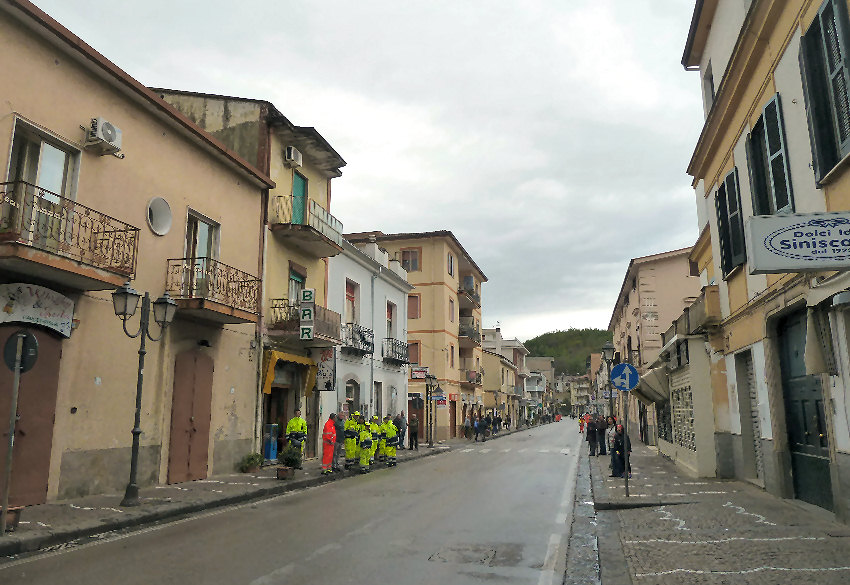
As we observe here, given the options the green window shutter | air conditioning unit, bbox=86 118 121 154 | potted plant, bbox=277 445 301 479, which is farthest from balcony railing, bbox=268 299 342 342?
the green window shutter

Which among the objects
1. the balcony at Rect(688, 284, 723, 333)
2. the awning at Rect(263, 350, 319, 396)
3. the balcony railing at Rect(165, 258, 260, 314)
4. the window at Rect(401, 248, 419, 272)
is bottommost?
the awning at Rect(263, 350, 319, 396)

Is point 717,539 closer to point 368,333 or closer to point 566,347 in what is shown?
point 368,333

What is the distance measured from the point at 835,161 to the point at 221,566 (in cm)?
836

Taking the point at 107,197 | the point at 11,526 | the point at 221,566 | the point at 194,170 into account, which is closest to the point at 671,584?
the point at 221,566

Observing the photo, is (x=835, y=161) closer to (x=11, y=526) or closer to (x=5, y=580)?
(x=5, y=580)

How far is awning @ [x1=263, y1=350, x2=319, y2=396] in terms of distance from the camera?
17.7 m

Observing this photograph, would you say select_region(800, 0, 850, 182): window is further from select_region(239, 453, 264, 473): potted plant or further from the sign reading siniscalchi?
select_region(239, 453, 264, 473): potted plant

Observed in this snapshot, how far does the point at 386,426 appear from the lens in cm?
2030

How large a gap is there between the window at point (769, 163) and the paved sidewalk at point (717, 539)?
175 inches

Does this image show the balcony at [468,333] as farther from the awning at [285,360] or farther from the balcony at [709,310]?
the balcony at [709,310]

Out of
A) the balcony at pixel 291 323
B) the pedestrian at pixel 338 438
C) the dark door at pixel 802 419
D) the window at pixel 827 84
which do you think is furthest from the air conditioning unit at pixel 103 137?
the dark door at pixel 802 419

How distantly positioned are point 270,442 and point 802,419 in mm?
13693

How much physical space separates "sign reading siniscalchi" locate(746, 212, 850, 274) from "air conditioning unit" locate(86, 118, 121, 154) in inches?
424

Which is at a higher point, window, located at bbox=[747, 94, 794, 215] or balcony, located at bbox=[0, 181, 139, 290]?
window, located at bbox=[747, 94, 794, 215]
